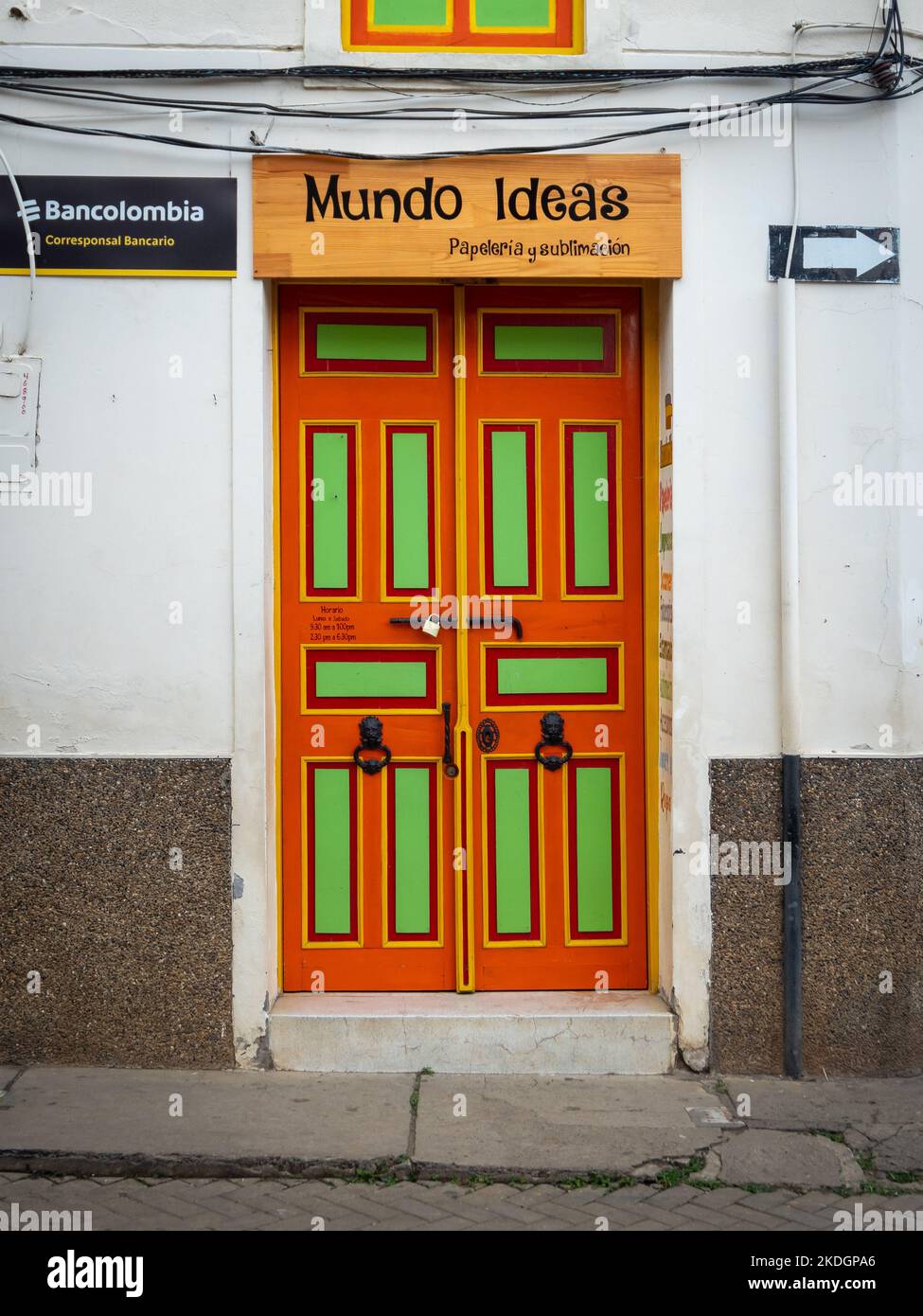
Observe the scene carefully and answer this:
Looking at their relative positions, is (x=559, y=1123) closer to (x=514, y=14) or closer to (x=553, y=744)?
(x=553, y=744)

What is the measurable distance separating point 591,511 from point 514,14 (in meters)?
2.10

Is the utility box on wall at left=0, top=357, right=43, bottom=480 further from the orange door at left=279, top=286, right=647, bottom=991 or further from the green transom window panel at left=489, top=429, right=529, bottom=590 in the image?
the green transom window panel at left=489, top=429, right=529, bottom=590

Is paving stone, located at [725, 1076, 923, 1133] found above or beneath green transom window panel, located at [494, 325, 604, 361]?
beneath

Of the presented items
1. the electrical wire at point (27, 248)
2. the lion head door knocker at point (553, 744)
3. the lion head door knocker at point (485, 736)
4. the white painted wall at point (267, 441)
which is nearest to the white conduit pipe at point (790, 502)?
the white painted wall at point (267, 441)

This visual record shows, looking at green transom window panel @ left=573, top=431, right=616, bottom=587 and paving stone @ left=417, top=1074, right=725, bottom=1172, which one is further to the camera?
green transom window panel @ left=573, top=431, right=616, bottom=587

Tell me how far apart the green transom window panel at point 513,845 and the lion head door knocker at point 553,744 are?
102 millimetres

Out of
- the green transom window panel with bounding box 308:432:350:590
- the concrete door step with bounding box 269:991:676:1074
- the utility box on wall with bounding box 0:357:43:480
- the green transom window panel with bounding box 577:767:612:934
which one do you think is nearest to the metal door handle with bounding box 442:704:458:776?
the green transom window panel with bounding box 577:767:612:934

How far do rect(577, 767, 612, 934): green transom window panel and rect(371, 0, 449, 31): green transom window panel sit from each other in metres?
3.21

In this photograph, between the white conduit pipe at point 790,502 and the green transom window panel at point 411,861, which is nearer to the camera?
the white conduit pipe at point 790,502

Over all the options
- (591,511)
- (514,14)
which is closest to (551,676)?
(591,511)

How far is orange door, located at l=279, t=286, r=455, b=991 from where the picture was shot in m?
5.72

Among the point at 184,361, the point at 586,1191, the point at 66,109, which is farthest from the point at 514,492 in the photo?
the point at 586,1191

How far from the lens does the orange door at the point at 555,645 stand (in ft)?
18.9

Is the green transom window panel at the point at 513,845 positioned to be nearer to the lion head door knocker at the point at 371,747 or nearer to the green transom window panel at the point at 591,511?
the lion head door knocker at the point at 371,747
